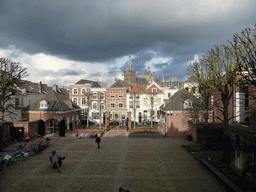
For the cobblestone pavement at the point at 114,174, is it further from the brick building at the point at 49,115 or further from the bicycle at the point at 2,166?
the brick building at the point at 49,115

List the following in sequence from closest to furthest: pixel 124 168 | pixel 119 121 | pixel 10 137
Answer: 1. pixel 124 168
2. pixel 10 137
3. pixel 119 121

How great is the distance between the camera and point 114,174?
11609 mm

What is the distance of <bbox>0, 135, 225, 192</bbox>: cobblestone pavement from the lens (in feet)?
32.5

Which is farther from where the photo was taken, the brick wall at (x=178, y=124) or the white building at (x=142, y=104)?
the white building at (x=142, y=104)

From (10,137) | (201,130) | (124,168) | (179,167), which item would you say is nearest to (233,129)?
(201,130)

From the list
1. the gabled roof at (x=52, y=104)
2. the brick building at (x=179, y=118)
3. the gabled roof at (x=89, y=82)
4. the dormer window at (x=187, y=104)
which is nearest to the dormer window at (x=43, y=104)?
the gabled roof at (x=52, y=104)

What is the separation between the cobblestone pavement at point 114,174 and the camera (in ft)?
32.5

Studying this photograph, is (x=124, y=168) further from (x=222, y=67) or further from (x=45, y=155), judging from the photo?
(x=222, y=67)

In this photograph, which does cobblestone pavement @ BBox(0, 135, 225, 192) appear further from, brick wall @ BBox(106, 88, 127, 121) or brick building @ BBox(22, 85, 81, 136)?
brick wall @ BBox(106, 88, 127, 121)

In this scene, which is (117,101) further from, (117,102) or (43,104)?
(43,104)

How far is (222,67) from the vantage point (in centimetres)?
1540

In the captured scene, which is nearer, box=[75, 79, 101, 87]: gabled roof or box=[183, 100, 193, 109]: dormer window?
box=[183, 100, 193, 109]: dormer window

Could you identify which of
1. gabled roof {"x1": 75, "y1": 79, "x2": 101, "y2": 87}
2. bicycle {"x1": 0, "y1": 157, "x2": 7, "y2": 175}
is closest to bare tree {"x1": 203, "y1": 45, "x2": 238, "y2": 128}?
bicycle {"x1": 0, "y1": 157, "x2": 7, "y2": 175}

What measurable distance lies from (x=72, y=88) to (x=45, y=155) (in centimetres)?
3323
